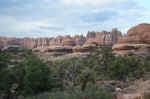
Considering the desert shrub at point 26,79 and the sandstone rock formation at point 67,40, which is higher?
the sandstone rock formation at point 67,40

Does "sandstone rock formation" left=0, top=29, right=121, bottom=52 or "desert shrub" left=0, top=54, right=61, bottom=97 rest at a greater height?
"sandstone rock formation" left=0, top=29, right=121, bottom=52

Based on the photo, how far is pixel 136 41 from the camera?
54938 mm

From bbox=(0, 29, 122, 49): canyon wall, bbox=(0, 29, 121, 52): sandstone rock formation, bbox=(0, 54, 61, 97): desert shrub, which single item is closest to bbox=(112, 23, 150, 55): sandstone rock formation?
bbox=(0, 29, 121, 52): sandstone rock formation

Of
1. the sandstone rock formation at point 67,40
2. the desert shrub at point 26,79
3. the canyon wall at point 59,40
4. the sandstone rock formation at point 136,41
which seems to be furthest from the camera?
the canyon wall at point 59,40

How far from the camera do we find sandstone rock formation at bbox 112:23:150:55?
4890cm

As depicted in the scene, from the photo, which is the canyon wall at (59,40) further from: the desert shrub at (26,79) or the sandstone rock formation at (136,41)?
the desert shrub at (26,79)

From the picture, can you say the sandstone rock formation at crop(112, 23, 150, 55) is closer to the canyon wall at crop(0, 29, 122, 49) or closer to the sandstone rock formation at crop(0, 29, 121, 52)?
the sandstone rock formation at crop(0, 29, 121, 52)

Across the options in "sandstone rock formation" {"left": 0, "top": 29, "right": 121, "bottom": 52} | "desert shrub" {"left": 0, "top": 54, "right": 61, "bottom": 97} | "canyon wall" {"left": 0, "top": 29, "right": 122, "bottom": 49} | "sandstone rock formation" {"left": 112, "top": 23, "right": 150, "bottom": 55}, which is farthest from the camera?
"canyon wall" {"left": 0, "top": 29, "right": 122, "bottom": 49}

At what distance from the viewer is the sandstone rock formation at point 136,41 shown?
48.9 metres

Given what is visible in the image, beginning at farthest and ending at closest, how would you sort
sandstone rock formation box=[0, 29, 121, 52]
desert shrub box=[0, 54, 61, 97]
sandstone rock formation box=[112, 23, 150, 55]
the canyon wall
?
the canyon wall
sandstone rock formation box=[0, 29, 121, 52]
sandstone rock formation box=[112, 23, 150, 55]
desert shrub box=[0, 54, 61, 97]

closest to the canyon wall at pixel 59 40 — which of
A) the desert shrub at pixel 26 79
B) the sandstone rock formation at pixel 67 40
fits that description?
the sandstone rock formation at pixel 67 40

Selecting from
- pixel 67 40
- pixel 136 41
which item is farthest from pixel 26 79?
pixel 67 40

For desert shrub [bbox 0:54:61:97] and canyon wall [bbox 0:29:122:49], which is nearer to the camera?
desert shrub [bbox 0:54:61:97]

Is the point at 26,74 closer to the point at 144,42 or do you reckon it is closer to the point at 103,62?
the point at 103,62
